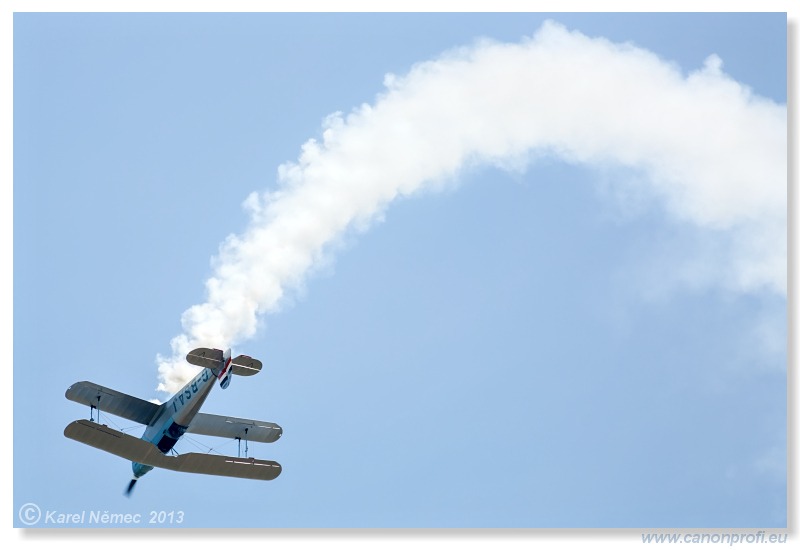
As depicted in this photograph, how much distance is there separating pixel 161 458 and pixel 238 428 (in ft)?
14.5

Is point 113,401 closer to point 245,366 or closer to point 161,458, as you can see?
point 161,458

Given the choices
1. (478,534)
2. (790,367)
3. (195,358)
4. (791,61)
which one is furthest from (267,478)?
(791,61)

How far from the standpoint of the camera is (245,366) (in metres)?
42.8

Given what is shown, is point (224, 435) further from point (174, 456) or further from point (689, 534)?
point (689, 534)

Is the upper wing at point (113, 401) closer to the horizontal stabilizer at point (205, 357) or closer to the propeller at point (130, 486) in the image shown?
the propeller at point (130, 486)

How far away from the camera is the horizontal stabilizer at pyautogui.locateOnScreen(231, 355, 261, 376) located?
42656mm

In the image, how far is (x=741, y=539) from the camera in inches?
1580

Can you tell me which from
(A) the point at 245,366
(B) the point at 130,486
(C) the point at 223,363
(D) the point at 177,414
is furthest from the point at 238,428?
(C) the point at 223,363

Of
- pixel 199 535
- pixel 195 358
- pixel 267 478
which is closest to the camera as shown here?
pixel 199 535

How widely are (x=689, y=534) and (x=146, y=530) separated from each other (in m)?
14.2

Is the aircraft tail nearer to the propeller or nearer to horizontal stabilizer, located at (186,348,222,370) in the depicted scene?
horizontal stabilizer, located at (186,348,222,370)

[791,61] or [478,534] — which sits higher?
[791,61]

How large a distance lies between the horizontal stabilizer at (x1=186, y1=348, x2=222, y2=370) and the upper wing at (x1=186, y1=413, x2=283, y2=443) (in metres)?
5.38

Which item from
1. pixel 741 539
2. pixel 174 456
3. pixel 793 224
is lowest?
pixel 741 539
